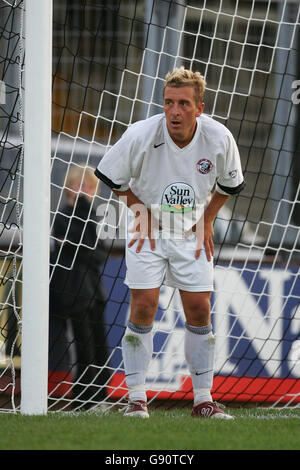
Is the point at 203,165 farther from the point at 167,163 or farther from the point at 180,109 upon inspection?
the point at 180,109

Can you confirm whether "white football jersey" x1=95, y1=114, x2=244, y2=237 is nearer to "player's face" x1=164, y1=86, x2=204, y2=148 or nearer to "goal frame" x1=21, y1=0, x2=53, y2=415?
"player's face" x1=164, y1=86, x2=204, y2=148

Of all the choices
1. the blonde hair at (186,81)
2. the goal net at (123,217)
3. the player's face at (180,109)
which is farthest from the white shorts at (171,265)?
the goal net at (123,217)

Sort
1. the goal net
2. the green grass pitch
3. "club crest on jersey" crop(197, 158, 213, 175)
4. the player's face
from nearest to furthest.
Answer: the green grass pitch < the player's face < "club crest on jersey" crop(197, 158, 213, 175) < the goal net

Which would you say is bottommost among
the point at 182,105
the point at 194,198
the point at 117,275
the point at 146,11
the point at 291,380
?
the point at 291,380

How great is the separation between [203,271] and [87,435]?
0.85 metres

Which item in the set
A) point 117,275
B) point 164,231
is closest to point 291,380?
point 117,275

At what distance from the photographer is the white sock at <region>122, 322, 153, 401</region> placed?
3361mm

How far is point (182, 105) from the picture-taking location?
3.27 m

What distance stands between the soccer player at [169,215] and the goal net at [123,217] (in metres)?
1.17

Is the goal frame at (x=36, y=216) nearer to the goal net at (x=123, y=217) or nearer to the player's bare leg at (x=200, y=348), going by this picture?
the player's bare leg at (x=200, y=348)

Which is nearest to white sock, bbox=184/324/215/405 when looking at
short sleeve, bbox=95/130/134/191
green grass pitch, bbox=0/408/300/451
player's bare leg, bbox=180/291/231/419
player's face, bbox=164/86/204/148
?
player's bare leg, bbox=180/291/231/419

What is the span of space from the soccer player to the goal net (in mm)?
1171

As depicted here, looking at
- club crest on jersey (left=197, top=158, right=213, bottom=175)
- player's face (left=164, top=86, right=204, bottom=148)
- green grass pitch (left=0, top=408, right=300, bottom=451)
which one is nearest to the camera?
green grass pitch (left=0, top=408, right=300, bottom=451)

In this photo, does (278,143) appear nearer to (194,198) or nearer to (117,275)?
(117,275)
